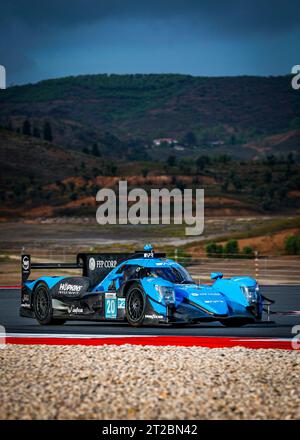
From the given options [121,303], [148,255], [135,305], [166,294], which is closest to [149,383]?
[166,294]

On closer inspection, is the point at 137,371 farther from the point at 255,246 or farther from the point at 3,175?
the point at 3,175

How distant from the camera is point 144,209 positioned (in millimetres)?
119375

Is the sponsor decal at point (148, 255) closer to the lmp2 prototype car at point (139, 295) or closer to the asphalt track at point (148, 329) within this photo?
the lmp2 prototype car at point (139, 295)

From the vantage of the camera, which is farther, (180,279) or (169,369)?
(180,279)

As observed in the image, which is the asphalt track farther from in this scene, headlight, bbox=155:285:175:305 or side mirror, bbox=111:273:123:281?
side mirror, bbox=111:273:123:281

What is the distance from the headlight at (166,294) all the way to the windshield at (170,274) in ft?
2.05

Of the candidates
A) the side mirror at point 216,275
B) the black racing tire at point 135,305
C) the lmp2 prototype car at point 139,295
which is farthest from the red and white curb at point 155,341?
the side mirror at point 216,275

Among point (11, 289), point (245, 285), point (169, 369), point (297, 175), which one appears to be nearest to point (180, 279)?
point (245, 285)

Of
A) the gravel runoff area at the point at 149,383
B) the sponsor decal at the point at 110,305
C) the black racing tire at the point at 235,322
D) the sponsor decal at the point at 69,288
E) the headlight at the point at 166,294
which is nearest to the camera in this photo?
the gravel runoff area at the point at 149,383

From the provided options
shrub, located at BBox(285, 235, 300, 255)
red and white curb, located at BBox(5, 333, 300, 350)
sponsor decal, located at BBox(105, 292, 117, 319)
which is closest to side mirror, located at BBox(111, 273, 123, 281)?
sponsor decal, located at BBox(105, 292, 117, 319)

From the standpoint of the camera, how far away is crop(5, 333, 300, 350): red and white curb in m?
16.1

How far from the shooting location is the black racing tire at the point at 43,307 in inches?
777

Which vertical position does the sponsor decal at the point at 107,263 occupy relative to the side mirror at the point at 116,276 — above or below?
above
